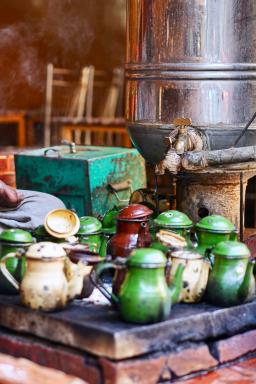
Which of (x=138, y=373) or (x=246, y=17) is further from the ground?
(x=246, y=17)

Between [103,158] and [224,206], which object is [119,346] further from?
[103,158]

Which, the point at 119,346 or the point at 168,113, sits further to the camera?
the point at 168,113

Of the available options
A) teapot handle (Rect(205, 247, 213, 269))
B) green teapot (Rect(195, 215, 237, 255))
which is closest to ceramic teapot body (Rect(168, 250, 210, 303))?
teapot handle (Rect(205, 247, 213, 269))

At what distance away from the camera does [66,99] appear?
10953 mm

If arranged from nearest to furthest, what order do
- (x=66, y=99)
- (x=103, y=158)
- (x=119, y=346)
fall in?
(x=119, y=346) → (x=103, y=158) → (x=66, y=99)

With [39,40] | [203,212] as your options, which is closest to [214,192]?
[203,212]

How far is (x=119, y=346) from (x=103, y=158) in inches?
98.8

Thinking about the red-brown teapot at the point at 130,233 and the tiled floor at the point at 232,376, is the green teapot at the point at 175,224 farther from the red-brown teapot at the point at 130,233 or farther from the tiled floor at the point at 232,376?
the tiled floor at the point at 232,376

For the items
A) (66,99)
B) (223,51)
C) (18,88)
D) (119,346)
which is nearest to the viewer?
(119,346)

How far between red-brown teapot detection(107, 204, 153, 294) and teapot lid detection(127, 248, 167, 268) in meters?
0.64

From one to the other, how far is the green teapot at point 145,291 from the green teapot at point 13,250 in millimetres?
595

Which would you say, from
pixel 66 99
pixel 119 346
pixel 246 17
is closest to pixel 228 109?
pixel 246 17

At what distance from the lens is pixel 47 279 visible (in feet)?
11.9

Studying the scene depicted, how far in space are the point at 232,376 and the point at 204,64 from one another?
1.83m
